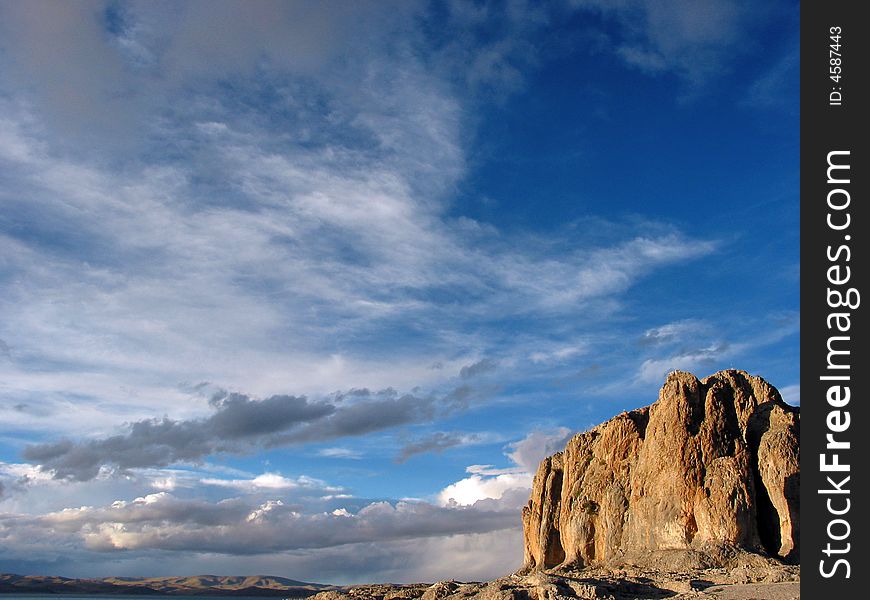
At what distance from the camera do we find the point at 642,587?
68.1 meters

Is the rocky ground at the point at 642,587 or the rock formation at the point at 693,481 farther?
the rock formation at the point at 693,481

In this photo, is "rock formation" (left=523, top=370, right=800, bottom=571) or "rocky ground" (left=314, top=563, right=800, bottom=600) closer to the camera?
"rocky ground" (left=314, top=563, right=800, bottom=600)

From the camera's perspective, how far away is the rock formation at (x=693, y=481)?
94062mm

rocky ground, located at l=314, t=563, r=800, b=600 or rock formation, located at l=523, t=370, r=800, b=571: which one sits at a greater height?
rock formation, located at l=523, t=370, r=800, b=571

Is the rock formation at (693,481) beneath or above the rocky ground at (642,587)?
above

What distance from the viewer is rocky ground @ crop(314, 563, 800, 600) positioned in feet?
201

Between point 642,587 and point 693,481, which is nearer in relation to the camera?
point 642,587

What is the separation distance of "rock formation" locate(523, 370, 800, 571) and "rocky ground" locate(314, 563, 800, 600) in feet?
50.3

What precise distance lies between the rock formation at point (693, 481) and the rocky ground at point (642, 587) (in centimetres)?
1534

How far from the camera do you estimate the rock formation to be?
309 feet

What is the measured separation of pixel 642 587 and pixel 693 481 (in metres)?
37.4

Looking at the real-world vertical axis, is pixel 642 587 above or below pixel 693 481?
below
